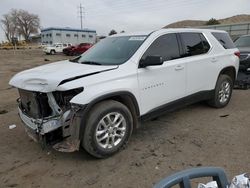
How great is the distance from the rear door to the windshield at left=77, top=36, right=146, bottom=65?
26 cm

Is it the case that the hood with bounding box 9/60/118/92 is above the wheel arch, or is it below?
above

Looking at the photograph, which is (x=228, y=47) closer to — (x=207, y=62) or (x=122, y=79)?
(x=207, y=62)

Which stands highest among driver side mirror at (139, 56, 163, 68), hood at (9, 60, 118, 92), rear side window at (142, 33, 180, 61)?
rear side window at (142, 33, 180, 61)

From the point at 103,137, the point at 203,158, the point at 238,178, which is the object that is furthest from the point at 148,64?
the point at 238,178

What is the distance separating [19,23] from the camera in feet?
276

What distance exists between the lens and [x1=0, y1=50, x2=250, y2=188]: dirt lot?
9.87 ft

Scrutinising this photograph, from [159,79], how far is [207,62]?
1.52 meters

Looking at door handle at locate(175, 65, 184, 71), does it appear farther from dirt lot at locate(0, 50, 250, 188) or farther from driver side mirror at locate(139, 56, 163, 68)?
dirt lot at locate(0, 50, 250, 188)

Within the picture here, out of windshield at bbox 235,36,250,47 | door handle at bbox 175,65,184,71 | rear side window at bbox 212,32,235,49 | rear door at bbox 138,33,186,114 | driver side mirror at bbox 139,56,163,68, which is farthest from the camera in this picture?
windshield at bbox 235,36,250,47

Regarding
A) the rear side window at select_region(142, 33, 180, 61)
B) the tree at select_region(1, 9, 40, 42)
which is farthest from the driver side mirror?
the tree at select_region(1, 9, 40, 42)

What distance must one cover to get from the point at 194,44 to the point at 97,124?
8.93ft

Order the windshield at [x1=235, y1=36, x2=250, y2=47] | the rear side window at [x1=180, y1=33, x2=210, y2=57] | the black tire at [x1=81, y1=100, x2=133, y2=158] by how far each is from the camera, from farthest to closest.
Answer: the windshield at [x1=235, y1=36, x2=250, y2=47], the rear side window at [x1=180, y1=33, x2=210, y2=57], the black tire at [x1=81, y1=100, x2=133, y2=158]

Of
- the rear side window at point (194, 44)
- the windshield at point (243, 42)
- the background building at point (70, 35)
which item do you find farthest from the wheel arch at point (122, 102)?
the background building at point (70, 35)

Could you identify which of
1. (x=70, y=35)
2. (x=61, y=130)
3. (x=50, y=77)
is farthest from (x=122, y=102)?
(x=70, y=35)
